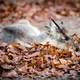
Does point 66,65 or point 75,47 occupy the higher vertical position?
Answer: point 75,47

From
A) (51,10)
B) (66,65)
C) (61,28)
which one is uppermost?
(51,10)

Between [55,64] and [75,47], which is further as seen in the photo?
[75,47]

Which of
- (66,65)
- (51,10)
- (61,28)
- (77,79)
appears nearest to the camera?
(77,79)

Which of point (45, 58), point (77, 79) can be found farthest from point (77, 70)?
point (45, 58)

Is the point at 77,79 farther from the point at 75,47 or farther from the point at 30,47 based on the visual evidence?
the point at 30,47

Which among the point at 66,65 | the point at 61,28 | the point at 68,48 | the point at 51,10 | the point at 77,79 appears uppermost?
the point at 51,10

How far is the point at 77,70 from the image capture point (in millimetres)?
5145

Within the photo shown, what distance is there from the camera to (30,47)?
5801 mm

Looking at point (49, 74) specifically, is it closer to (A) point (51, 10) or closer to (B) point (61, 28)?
(B) point (61, 28)

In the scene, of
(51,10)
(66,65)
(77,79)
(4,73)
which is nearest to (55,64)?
(66,65)

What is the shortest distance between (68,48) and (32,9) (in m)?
4.35

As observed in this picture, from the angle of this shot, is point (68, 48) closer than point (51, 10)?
Yes

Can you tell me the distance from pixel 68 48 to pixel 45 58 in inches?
18.6

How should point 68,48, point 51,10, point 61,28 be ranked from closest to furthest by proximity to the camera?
point 68,48
point 61,28
point 51,10
